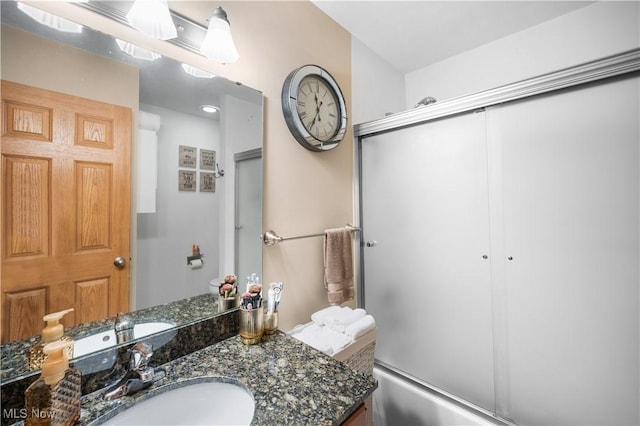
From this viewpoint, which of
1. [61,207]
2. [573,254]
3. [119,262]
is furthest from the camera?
[573,254]

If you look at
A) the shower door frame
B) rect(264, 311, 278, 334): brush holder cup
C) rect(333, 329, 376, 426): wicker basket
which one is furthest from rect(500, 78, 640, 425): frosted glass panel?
rect(264, 311, 278, 334): brush holder cup

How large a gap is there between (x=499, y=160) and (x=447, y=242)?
46 cm

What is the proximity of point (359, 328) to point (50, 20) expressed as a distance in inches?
55.6

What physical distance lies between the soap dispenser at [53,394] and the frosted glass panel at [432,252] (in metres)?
1.41

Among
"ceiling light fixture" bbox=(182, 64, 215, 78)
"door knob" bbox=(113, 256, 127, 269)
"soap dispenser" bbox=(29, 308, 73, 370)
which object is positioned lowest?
"soap dispenser" bbox=(29, 308, 73, 370)

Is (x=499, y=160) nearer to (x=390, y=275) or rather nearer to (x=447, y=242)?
(x=447, y=242)

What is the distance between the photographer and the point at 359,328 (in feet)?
3.95

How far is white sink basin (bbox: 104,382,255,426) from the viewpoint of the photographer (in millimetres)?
663

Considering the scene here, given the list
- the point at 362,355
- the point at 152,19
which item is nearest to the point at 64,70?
the point at 152,19

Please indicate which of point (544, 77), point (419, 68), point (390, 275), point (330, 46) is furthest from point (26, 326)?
point (419, 68)

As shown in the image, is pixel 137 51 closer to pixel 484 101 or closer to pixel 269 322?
pixel 269 322

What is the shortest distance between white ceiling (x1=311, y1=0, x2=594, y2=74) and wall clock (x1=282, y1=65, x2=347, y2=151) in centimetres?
42

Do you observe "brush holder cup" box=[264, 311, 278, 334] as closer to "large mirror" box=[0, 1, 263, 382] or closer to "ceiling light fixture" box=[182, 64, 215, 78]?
"large mirror" box=[0, 1, 263, 382]

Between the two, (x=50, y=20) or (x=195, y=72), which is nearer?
(x=50, y=20)
